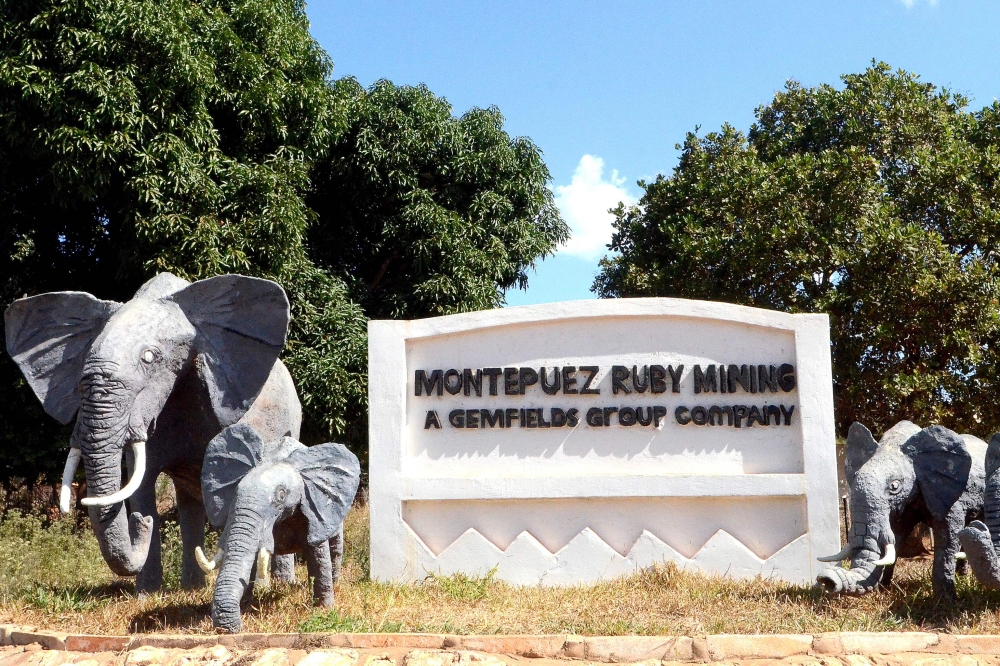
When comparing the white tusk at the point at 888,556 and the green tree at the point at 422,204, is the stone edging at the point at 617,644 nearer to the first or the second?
the white tusk at the point at 888,556

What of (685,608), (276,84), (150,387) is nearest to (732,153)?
(276,84)

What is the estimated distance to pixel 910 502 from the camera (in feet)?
23.4

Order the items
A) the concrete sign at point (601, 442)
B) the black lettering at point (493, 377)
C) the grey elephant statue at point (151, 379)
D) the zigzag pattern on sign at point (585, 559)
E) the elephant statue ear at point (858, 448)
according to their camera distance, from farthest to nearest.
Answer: the black lettering at point (493, 377), the concrete sign at point (601, 442), the zigzag pattern on sign at point (585, 559), the elephant statue ear at point (858, 448), the grey elephant statue at point (151, 379)

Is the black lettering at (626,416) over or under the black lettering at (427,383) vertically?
under

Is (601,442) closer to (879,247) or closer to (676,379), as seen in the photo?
(676,379)

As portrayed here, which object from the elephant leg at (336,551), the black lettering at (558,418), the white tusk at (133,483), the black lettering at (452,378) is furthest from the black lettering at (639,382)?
the white tusk at (133,483)

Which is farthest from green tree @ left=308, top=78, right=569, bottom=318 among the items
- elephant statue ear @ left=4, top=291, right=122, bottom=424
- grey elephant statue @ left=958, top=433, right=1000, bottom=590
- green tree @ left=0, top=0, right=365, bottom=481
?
grey elephant statue @ left=958, top=433, right=1000, bottom=590

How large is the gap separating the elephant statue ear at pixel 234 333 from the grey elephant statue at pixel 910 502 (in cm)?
423

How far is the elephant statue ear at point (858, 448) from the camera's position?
299 inches

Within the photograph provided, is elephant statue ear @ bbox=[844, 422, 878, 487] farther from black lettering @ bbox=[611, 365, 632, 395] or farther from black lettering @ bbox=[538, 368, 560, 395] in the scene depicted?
black lettering @ bbox=[538, 368, 560, 395]

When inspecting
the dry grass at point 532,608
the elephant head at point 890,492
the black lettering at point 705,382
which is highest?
the black lettering at point 705,382

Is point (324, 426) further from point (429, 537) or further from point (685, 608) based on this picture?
point (685, 608)

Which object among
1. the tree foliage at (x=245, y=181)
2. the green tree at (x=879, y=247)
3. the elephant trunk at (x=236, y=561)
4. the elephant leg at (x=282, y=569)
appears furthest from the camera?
the green tree at (x=879, y=247)

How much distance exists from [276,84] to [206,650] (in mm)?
9270
